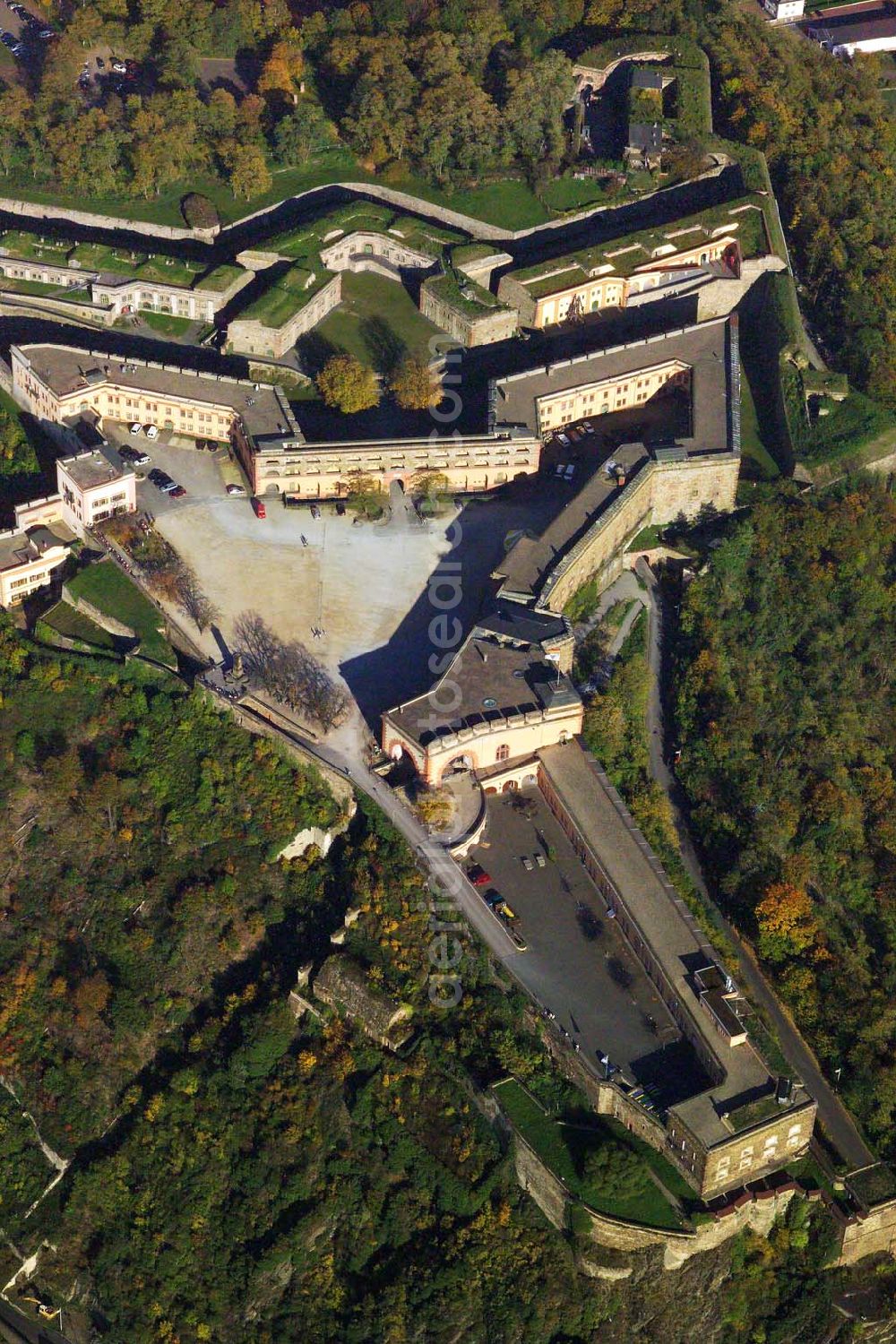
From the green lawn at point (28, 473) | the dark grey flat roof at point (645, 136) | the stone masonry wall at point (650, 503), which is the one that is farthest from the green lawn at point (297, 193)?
the stone masonry wall at point (650, 503)

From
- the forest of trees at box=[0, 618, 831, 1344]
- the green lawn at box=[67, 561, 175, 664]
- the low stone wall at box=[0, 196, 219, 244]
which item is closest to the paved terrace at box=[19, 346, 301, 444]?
the green lawn at box=[67, 561, 175, 664]

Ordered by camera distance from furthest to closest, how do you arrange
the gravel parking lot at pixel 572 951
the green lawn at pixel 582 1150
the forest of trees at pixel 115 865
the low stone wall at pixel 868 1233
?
the forest of trees at pixel 115 865, the gravel parking lot at pixel 572 951, the low stone wall at pixel 868 1233, the green lawn at pixel 582 1150

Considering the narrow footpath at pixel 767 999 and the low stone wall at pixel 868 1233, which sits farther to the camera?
the narrow footpath at pixel 767 999

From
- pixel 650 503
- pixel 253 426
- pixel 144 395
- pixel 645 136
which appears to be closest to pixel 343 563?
pixel 253 426

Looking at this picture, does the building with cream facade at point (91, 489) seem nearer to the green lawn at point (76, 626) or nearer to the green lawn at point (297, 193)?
the green lawn at point (76, 626)

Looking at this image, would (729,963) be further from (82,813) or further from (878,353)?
(878,353)

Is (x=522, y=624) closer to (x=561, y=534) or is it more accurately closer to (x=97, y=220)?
(x=561, y=534)
